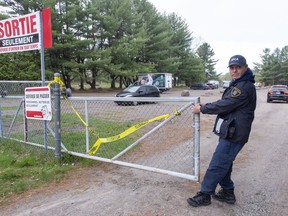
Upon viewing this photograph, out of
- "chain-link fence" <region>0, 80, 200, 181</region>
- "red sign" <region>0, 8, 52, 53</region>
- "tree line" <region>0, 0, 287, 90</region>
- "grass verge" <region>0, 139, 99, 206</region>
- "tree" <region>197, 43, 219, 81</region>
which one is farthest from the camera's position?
"tree" <region>197, 43, 219, 81</region>

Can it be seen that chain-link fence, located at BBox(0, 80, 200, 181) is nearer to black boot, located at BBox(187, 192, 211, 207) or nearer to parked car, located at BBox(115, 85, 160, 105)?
black boot, located at BBox(187, 192, 211, 207)

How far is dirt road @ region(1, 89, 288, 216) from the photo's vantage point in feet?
11.8

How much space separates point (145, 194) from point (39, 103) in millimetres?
2873

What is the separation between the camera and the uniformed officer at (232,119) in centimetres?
337

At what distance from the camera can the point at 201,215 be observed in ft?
11.2

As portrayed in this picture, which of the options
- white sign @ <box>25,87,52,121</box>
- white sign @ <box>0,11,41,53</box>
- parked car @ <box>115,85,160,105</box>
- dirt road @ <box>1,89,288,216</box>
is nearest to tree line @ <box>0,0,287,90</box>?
parked car @ <box>115,85,160,105</box>

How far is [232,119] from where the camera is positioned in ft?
11.2

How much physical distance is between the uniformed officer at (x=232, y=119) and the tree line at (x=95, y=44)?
27469 millimetres

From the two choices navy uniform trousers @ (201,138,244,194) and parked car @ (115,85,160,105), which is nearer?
navy uniform trousers @ (201,138,244,194)

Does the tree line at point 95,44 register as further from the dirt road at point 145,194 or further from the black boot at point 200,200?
the black boot at point 200,200

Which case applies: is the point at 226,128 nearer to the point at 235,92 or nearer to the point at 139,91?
the point at 235,92

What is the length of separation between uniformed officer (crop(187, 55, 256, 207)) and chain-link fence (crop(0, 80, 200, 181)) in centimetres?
40

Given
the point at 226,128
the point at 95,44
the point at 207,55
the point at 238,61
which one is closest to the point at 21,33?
the point at 238,61

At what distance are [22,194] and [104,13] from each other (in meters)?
37.7
